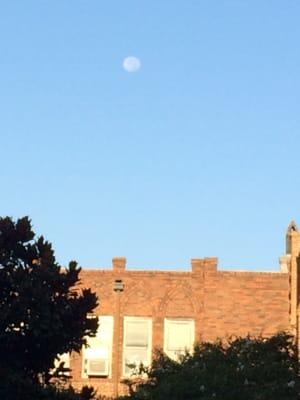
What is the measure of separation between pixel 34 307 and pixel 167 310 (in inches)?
646

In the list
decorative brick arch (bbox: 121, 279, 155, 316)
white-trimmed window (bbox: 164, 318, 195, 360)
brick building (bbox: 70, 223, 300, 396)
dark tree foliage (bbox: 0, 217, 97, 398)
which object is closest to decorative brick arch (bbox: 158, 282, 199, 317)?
brick building (bbox: 70, 223, 300, 396)

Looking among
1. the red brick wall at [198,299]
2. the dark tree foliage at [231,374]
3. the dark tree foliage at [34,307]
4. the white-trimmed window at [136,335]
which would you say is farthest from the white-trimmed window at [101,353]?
the dark tree foliage at [231,374]

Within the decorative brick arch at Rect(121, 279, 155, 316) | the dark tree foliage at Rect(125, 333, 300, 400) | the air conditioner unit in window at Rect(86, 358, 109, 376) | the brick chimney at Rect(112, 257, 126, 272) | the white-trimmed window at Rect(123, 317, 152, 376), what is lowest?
the dark tree foliage at Rect(125, 333, 300, 400)

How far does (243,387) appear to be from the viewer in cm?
1759

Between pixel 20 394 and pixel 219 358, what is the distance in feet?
14.3

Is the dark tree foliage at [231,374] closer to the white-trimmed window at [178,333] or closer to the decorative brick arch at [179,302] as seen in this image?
the white-trimmed window at [178,333]

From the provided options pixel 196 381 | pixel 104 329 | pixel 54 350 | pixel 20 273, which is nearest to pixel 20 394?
pixel 54 350

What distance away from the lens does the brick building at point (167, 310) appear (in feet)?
117

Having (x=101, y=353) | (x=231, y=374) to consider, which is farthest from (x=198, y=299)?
(x=231, y=374)

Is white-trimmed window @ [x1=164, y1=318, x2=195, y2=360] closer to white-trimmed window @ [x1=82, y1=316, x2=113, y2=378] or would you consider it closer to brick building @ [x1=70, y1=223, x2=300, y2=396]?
brick building @ [x1=70, y1=223, x2=300, y2=396]

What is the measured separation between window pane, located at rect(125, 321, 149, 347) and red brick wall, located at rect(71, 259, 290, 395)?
1.03ft

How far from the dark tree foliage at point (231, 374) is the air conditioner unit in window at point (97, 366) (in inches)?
626

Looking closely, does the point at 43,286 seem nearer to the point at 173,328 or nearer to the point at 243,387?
the point at 243,387

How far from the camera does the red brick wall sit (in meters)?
35.8
